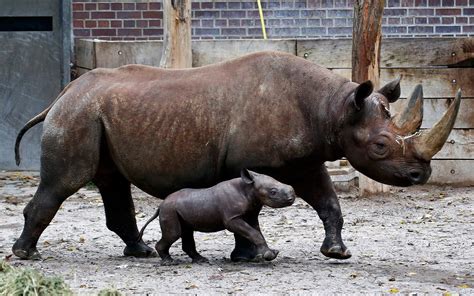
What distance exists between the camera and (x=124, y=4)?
1702cm

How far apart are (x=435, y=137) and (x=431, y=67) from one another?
18.5 feet

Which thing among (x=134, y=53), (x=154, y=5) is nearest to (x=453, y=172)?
(x=134, y=53)

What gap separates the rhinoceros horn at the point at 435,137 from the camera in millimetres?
8734

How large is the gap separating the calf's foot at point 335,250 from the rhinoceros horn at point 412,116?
106 cm

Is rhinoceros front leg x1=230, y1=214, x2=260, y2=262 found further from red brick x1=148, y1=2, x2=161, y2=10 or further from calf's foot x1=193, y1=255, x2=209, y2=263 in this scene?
red brick x1=148, y1=2, x2=161, y2=10

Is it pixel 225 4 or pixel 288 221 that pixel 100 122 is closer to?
pixel 288 221

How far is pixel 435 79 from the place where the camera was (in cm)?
1423

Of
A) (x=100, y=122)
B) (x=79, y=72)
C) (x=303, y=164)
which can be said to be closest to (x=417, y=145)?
(x=303, y=164)

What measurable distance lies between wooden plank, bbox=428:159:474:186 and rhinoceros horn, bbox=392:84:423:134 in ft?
18.0

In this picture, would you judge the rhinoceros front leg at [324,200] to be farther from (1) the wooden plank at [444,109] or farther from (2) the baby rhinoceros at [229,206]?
(1) the wooden plank at [444,109]

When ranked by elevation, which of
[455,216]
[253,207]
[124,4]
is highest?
[124,4]

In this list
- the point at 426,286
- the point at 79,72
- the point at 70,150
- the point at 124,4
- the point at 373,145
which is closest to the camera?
the point at 426,286

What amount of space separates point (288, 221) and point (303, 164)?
278cm

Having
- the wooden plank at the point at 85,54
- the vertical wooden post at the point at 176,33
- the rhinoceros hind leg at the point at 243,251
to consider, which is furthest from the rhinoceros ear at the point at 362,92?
the wooden plank at the point at 85,54
